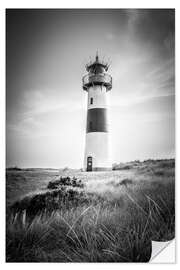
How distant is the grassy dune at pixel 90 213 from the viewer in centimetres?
224

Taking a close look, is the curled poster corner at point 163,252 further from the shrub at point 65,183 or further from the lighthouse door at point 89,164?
the lighthouse door at point 89,164

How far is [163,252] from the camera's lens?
2309mm

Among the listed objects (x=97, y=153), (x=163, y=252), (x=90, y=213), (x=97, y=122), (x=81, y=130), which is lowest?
(x=163, y=252)

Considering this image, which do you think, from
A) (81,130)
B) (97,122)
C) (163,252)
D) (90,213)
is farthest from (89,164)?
(163,252)

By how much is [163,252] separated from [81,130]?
1781mm

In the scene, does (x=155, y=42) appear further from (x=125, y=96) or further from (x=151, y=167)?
(x=151, y=167)

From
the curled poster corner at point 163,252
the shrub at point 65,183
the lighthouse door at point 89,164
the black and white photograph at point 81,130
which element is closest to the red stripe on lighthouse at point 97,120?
the black and white photograph at point 81,130

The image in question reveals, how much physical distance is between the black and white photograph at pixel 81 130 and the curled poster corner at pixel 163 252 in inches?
1.0

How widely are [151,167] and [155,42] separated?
1.57 m

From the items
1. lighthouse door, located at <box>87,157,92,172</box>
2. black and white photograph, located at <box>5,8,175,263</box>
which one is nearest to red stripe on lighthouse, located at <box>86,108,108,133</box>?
black and white photograph, located at <box>5,8,175,263</box>

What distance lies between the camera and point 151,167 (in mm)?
2787

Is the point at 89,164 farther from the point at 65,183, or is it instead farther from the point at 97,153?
the point at 65,183

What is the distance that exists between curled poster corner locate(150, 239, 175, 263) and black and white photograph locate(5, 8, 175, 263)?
0.03m
